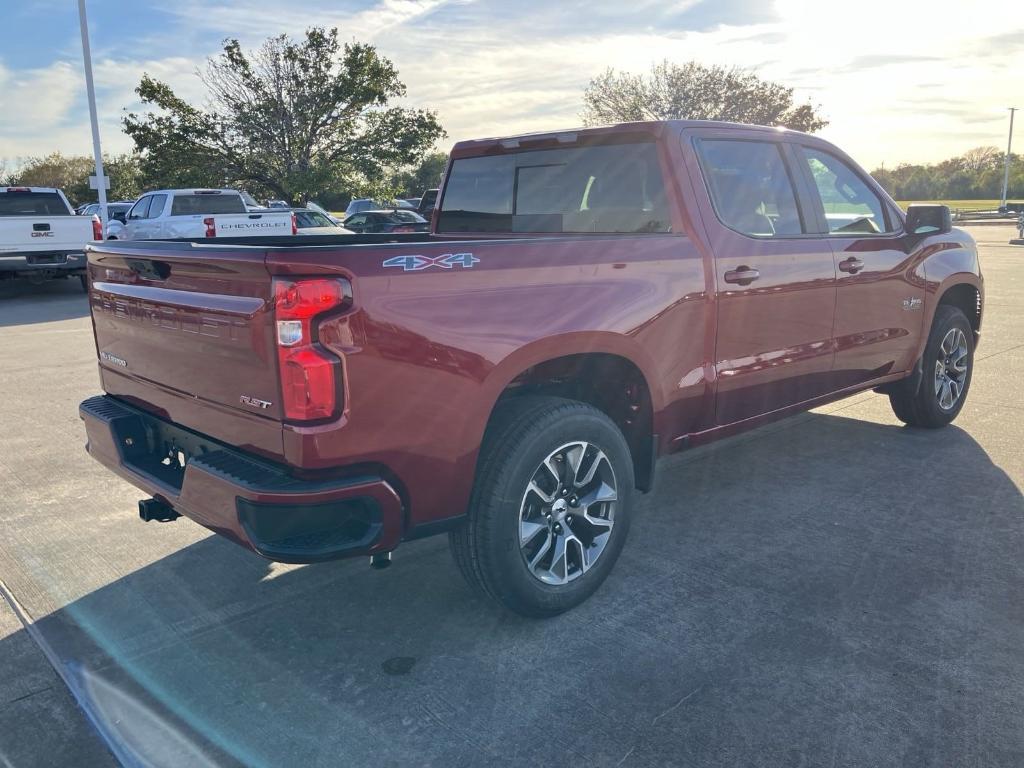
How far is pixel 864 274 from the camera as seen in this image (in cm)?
480

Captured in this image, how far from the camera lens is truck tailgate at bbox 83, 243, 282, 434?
264 centimetres

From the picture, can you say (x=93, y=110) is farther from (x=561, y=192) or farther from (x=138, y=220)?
(x=561, y=192)

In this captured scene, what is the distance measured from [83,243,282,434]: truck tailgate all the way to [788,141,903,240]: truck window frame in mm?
3163

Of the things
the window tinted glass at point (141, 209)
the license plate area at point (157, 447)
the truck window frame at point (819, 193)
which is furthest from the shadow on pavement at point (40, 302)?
the truck window frame at point (819, 193)

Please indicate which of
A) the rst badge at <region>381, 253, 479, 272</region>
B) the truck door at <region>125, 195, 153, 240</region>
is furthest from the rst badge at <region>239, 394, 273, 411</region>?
the truck door at <region>125, 195, 153, 240</region>

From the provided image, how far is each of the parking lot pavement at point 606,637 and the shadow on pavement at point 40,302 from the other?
27.6ft

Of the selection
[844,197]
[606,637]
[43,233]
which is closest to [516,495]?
[606,637]

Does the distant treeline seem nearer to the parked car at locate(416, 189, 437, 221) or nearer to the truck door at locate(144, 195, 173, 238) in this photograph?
the truck door at locate(144, 195, 173, 238)

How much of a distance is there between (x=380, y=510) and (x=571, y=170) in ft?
7.69

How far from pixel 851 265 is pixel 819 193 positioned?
0.43 m

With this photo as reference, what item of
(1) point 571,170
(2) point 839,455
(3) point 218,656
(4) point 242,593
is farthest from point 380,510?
(2) point 839,455

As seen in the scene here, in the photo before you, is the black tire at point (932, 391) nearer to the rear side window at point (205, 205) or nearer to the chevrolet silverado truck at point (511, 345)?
the chevrolet silverado truck at point (511, 345)

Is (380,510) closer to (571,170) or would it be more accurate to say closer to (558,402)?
(558,402)

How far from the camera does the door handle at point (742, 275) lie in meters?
3.92
